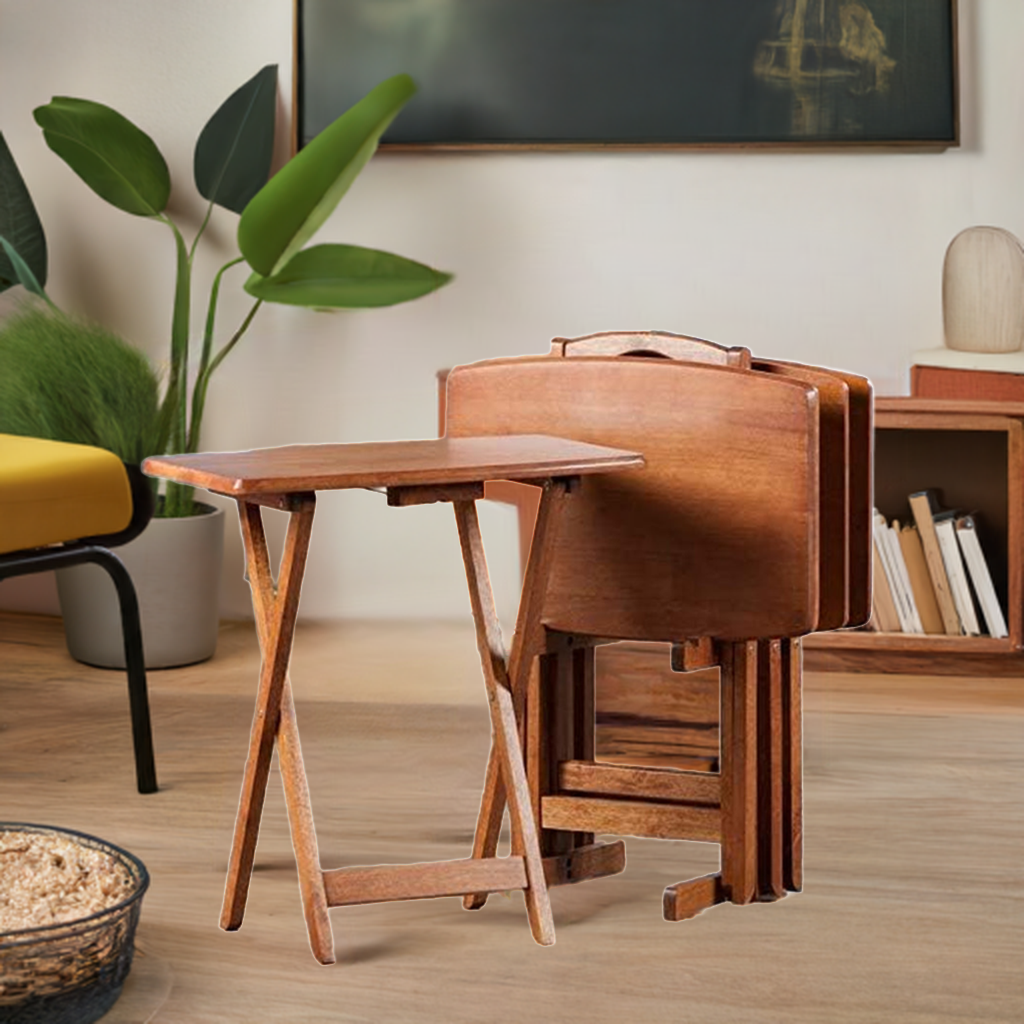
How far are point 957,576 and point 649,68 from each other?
133 cm

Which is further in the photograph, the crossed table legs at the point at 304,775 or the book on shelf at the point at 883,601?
the book on shelf at the point at 883,601

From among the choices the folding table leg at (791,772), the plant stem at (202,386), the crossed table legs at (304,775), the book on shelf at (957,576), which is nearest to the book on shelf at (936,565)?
the book on shelf at (957,576)

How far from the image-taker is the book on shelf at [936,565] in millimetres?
3277

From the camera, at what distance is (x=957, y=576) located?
326 centimetres

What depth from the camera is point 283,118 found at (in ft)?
12.0

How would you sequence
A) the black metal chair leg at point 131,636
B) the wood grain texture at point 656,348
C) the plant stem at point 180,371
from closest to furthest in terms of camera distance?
the wood grain texture at point 656,348 < the black metal chair leg at point 131,636 < the plant stem at point 180,371

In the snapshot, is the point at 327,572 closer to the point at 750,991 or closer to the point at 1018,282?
the point at 1018,282

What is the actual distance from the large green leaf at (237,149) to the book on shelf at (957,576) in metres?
1.74

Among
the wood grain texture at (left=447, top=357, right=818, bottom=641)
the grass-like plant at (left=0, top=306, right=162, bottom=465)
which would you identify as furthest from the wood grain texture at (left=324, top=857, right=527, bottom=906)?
the grass-like plant at (left=0, top=306, right=162, bottom=465)

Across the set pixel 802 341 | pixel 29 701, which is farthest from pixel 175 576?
pixel 802 341

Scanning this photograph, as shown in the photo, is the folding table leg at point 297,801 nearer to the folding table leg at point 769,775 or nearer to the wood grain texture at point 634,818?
the wood grain texture at point 634,818

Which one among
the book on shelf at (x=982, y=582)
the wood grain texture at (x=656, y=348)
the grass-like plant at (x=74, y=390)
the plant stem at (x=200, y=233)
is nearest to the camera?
the wood grain texture at (x=656, y=348)

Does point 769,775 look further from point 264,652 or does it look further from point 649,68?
point 649,68

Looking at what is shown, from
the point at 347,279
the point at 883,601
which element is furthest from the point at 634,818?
the point at 347,279
